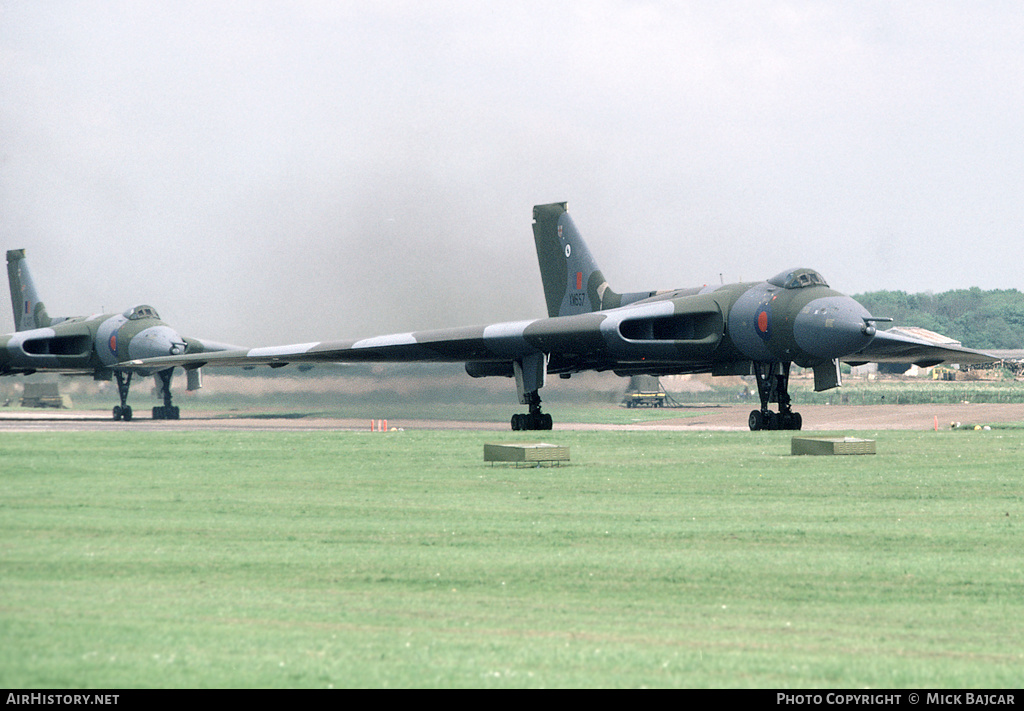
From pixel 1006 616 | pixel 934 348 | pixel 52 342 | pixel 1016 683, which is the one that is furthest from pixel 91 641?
pixel 52 342

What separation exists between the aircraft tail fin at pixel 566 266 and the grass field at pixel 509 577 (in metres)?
19.0

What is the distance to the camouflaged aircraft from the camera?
43.1 meters

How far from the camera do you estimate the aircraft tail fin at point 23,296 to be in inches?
2007

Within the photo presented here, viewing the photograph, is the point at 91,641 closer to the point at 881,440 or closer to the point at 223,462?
the point at 223,462

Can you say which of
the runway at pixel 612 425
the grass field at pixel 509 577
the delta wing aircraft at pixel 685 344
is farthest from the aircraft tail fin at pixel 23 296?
the grass field at pixel 509 577

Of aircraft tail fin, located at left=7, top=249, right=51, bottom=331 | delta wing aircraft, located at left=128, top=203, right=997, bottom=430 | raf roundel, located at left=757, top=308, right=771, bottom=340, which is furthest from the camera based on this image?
aircraft tail fin, located at left=7, top=249, right=51, bottom=331

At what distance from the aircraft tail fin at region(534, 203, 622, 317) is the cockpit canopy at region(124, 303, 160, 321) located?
55.7 feet

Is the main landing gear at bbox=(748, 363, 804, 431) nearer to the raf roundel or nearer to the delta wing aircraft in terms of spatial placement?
the delta wing aircraft

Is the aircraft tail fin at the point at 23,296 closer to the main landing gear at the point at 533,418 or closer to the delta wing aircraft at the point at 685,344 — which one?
the delta wing aircraft at the point at 685,344

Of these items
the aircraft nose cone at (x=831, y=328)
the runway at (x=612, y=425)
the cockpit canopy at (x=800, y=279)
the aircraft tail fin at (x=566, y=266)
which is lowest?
the runway at (x=612, y=425)

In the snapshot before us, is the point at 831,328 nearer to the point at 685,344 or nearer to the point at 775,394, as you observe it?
the point at 775,394

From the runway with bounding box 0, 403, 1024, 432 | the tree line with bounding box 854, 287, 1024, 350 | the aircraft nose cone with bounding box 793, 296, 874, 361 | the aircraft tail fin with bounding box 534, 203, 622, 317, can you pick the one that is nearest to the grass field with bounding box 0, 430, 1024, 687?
the aircraft nose cone with bounding box 793, 296, 874, 361

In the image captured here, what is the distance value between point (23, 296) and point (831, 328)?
129ft

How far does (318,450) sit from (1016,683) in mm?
16368
